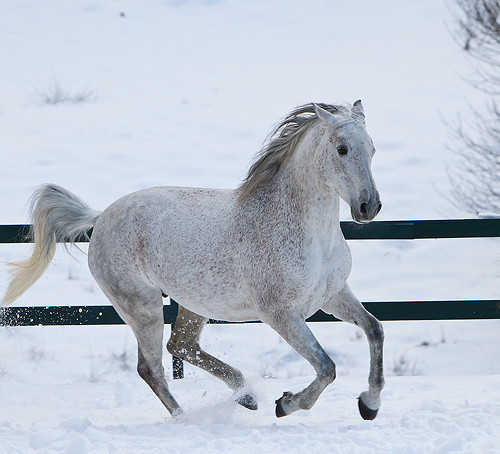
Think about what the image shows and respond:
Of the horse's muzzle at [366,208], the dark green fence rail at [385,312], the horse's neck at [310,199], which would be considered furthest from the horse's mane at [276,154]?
the dark green fence rail at [385,312]

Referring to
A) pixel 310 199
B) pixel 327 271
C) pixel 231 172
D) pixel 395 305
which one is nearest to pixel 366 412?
pixel 327 271

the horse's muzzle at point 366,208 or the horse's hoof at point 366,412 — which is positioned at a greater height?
the horse's muzzle at point 366,208

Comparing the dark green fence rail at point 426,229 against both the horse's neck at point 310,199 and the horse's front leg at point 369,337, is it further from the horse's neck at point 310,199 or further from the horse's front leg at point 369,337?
the horse's neck at point 310,199

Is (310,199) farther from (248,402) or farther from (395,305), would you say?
(395,305)

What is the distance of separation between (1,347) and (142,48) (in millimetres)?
10892

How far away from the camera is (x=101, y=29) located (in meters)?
16.7

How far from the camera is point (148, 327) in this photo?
404cm

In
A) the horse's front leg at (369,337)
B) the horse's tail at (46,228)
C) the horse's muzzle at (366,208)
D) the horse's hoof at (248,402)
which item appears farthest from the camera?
the horse's tail at (46,228)

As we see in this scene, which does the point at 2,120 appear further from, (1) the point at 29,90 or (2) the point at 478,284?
(2) the point at 478,284

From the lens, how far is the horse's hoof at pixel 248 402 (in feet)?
13.1

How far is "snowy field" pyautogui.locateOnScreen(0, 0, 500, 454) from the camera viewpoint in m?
3.60

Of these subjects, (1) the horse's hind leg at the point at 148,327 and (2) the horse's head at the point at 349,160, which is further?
(1) the horse's hind leg at the point at 148,327

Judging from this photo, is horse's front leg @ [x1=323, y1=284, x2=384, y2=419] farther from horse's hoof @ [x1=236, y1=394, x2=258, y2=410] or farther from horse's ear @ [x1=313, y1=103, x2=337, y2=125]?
horse's ear @ [x1=313, y1=103, x2=337, y2=125]

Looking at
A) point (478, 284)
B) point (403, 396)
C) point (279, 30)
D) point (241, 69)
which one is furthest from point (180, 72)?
point (403, 396)
